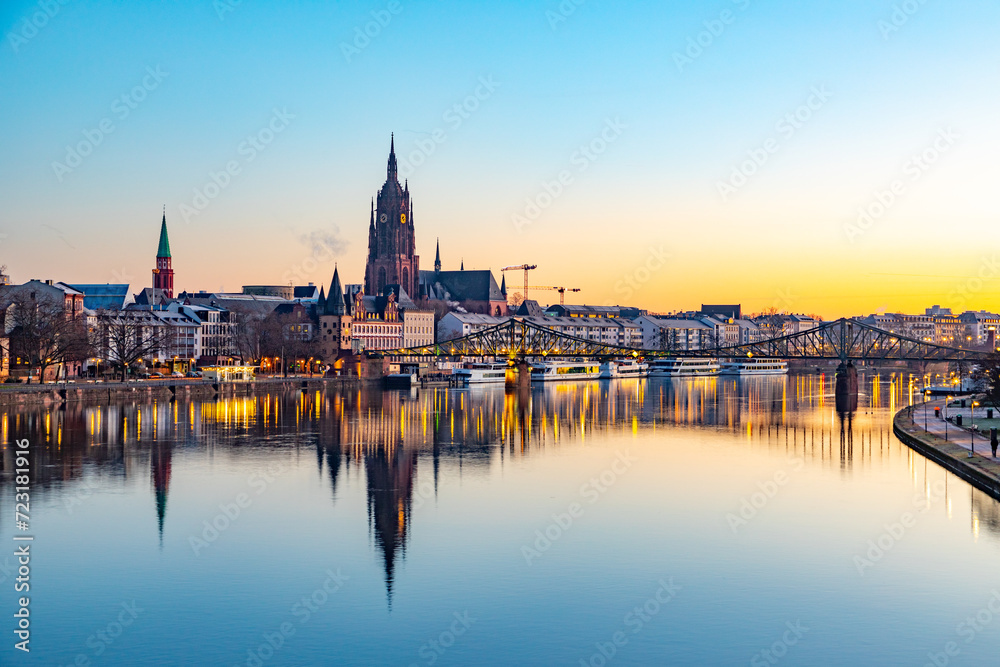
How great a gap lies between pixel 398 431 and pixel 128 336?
161ft

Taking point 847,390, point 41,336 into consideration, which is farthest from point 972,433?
point 41,336

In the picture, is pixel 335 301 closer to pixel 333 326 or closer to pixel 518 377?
pixel 333 326

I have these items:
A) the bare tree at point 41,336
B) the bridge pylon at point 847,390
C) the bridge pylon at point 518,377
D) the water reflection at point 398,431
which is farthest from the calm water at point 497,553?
the bridge pylon at point 518,377

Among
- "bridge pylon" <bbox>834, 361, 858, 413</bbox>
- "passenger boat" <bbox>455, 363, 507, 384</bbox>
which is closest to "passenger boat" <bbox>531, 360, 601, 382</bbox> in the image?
"passenger boat" <bbox>455, 363, 507, 384</bbox>

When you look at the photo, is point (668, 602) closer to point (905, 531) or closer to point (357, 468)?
point (905, 531)

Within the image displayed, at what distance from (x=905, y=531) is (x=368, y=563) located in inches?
558

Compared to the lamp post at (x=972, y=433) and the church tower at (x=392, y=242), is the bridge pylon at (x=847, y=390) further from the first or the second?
the church tower at (x=392, y=242)

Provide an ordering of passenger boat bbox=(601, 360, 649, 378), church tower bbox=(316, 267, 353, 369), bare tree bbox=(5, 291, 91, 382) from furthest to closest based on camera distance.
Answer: passenger boat bbox=(601, 360, 649, 378) → church tower bbox=(316, 267, 353, 369) → bare tree bbox=(5, 291, 91, 382)

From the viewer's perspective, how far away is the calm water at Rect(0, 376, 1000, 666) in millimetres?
19812

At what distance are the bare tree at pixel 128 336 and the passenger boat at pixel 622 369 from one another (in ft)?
166

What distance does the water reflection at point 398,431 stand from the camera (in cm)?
3747

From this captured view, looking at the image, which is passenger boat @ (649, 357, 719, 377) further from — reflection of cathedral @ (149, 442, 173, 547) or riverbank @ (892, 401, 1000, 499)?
reflection of cathedral @ (149, 442, 173, 547)

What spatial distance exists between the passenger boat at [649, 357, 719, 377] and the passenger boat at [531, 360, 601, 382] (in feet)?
26.1

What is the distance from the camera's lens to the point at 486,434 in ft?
182
